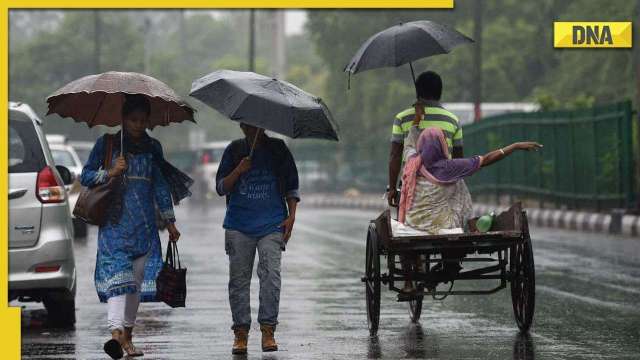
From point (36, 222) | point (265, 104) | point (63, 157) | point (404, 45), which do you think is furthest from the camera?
point (63, 157)

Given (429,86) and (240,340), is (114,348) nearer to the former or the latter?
(240,340)

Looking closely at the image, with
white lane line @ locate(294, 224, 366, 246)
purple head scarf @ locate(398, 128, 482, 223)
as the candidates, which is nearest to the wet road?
purple head scarf @ locate(398, 128, 482, 223)

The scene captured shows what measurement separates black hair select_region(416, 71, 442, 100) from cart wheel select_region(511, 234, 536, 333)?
1203mm

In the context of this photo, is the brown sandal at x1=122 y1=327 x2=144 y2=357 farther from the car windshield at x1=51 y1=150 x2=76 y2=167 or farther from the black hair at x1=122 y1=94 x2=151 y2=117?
the car windshield at x1=51 y1=150 x2=76 y2=167

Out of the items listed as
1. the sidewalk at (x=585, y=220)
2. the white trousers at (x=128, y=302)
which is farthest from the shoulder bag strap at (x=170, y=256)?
the sidewalk at (x=585, y=220)

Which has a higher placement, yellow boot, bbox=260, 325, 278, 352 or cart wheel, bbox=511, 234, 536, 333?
cart wheel, bbox=511, 234, 536, 333

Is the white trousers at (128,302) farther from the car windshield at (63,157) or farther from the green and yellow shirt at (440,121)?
the car windshield at (63,157)

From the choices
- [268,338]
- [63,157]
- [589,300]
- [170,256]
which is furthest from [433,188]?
[63,157]

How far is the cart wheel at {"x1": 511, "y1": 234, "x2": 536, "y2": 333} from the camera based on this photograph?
10.2 metres

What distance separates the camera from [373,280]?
1047 cm

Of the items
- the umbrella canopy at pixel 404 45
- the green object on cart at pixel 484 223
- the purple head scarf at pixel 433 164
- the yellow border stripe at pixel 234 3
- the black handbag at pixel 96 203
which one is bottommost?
the green object on cart at pixel 484 223

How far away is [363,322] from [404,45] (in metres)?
2.20

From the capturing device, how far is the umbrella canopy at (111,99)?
30.7ft

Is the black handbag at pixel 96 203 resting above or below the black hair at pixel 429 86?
below
